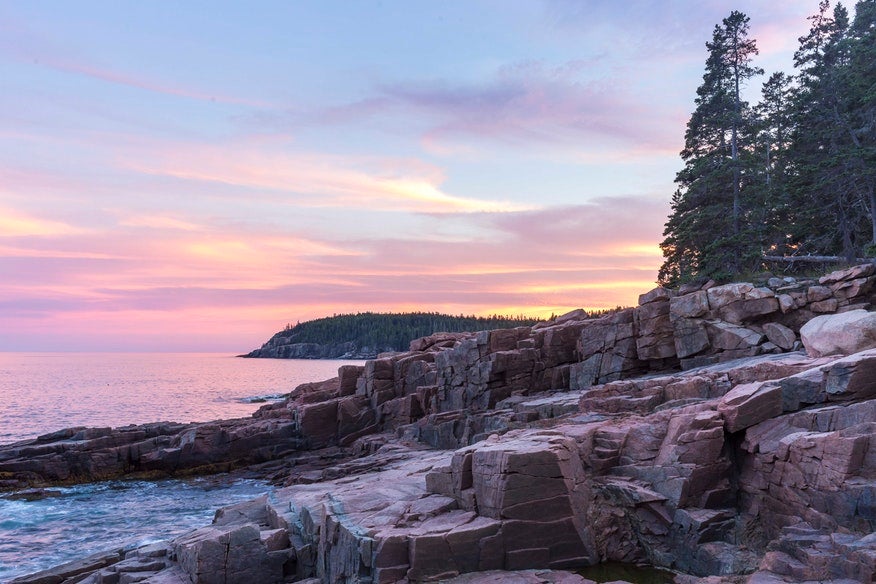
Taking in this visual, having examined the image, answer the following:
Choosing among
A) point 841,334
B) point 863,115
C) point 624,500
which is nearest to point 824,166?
point 863,115

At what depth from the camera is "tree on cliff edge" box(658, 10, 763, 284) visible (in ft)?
148

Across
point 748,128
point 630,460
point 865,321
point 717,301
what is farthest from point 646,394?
point 748,128

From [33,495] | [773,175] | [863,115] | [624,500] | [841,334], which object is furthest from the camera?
[773,175]

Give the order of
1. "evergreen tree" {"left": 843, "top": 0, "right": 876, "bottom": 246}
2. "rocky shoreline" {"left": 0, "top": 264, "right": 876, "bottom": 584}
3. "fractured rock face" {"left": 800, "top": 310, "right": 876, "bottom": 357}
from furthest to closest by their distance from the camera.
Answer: "evergreen tree" {"left": 843, "top": 0, "right": 876, "bottom": 246} < "fractured rock face" {"left": 800, "top": 310, "right": 876, "bottom": 357} < "rocky shoreline" {"left": 0, "top": 264, "right": 876, "bottom": 584}

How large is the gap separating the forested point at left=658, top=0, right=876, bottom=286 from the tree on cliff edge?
82mm

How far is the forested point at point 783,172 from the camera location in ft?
147

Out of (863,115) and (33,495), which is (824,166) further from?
(33,495)

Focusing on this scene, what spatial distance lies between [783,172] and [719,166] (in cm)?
1319

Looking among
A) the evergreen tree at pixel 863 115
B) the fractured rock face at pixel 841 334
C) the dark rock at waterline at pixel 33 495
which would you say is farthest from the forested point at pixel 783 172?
the dark rock at waterline at pixel 33 495

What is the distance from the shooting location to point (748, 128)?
156ft

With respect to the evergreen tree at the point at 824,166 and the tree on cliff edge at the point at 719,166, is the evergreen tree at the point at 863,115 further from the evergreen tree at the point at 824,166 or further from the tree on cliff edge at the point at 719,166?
the tree on cliff edge at the point at 719,166

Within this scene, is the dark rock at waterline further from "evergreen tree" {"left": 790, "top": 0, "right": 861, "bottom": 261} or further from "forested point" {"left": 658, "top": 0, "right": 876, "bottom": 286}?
"evergreen tree" {"left": 790, "top": 0, "right": 861, "bottom": 261}

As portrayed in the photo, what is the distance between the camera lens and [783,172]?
5559cm

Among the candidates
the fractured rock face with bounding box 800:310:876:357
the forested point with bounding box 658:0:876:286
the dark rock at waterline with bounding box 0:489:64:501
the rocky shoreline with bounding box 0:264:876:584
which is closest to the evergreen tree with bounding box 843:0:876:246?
the forested point with bounding box 658:0:876:286
